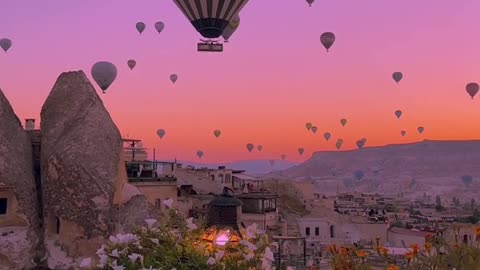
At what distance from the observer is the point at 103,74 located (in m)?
34.3

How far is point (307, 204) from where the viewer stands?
64.8 metres

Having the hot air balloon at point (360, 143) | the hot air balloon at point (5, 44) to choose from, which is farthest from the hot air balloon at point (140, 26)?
the hot air balloon at point (360, 143)

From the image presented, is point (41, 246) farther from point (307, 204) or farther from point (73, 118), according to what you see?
point (307, 204)

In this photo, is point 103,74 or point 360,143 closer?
point 103,74

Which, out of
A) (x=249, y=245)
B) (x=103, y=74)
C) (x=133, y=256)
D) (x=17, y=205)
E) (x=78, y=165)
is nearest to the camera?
(x=133, y=256)

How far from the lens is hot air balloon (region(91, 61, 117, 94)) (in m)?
34.3

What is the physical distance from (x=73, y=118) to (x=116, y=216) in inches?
252

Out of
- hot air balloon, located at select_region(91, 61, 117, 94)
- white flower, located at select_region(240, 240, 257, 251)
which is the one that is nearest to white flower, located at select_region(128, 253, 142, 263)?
white flower, located at select_region(240, 240, 257, 251)

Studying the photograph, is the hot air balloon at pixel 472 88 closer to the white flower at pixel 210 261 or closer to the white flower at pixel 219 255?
the white flower at pixel 219 255

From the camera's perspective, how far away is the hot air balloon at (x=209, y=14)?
910 inches

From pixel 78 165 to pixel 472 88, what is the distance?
32.6m

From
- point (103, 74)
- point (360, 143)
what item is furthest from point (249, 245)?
point (360, 143)

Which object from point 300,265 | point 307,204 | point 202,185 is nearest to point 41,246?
point 300,265

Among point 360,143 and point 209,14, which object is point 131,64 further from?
point 360,143
